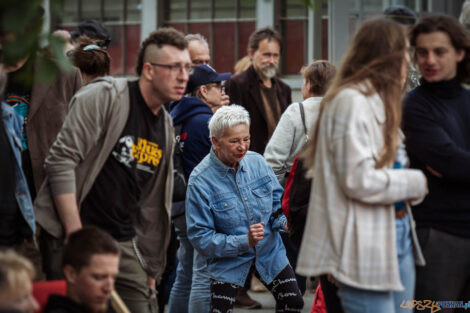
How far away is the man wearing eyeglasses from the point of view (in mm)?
4520

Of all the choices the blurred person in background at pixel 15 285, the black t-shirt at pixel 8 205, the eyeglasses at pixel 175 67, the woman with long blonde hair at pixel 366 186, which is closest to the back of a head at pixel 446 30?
the woman with long blonde hair at pixel 366 186

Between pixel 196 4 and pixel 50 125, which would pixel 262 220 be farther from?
pixel 196 4

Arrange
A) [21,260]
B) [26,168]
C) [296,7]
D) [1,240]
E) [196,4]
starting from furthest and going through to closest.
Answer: [196,4]
[296,7]
[26,168]
[1,240]
[21,260]

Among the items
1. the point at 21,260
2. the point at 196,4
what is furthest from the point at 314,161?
the point at 196,4

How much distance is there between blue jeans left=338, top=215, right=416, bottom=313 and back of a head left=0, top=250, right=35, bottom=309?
1337mm

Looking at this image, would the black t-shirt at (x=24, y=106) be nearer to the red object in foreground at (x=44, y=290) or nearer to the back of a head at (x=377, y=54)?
the red object in foreground at (x=44, y=290)

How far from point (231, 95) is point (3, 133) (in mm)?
4057

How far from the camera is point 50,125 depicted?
541 cm

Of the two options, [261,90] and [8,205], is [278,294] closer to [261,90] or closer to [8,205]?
[8,205]

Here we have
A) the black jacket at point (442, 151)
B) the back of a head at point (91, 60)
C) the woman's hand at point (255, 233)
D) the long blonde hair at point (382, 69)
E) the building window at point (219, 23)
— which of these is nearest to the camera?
the long blonde hair at point (382, 69)

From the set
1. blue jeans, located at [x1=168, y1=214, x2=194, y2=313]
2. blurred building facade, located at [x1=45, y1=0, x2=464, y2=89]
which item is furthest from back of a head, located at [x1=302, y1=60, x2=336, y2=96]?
blurred building facade, located at [x1=45, y1=0, x2=464, y2=89]

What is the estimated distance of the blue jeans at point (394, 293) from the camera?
12.7ft

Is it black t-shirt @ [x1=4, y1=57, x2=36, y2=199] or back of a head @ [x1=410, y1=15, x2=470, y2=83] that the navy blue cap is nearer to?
black t-shirt @ [x1=4, y1=57, x2=36, y2=199]

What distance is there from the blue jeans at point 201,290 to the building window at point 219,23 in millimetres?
7129
